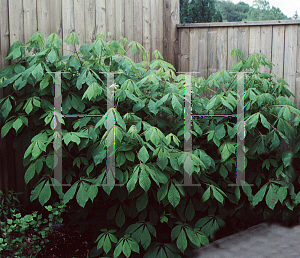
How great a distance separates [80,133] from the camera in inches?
74.4

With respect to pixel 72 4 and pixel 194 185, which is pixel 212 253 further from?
pixel 72 4

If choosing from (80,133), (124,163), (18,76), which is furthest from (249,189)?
(18,76)

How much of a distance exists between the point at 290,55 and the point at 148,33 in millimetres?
1347

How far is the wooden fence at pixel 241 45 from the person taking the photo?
291 cm

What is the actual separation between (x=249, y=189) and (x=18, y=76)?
179cm

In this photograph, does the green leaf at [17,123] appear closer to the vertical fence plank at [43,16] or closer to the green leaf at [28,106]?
the green leaf at [28,106]

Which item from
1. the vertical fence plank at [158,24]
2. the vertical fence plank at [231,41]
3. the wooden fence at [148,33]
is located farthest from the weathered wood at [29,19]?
the vertical fence plank at [231,41]

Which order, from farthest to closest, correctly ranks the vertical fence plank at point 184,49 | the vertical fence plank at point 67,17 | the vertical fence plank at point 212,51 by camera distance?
the vertical fence plank at point 184,49 < the vertical fence plank at point 212,51 < the vertical fence plank at point 67,17

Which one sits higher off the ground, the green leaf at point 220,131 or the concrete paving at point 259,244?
the green leaf at point 220,131

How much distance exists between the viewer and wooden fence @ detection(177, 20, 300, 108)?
291 centimetres

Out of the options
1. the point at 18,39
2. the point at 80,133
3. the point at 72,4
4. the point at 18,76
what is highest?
the point at 72,4

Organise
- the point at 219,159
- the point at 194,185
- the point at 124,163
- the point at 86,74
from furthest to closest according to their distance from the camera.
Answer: the point at 219,159 < the point at 194,185 < the point at 86,74 < the point at 124,163

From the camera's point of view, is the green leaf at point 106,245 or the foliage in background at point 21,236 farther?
the foliage in background at point 21,236

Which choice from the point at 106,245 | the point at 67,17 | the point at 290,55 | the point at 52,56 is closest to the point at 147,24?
the point at 67,17
